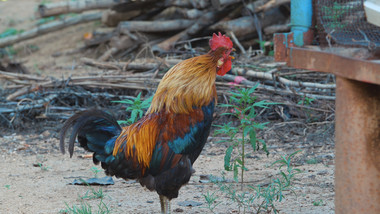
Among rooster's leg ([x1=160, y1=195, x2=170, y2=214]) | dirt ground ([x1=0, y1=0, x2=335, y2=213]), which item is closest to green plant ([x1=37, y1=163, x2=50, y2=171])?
dirt ground ([x1=0, y1=0, x2=335, y2=213])

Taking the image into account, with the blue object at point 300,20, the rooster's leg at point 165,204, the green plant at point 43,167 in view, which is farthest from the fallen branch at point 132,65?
the blue object at point 300,20

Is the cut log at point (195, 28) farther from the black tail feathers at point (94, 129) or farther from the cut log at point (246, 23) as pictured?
the black tail feathers at point (94, 129)

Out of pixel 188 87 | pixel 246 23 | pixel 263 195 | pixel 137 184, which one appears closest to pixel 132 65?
pixel 246 23

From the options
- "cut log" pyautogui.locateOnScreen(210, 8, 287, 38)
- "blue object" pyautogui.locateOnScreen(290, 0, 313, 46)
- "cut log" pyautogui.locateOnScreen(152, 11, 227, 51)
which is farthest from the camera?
"cut log" pyautogui.locateOnScreen(152, 11, 227, 51)

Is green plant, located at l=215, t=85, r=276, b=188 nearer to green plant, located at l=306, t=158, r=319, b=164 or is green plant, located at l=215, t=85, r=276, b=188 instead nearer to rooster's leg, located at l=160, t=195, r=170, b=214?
rooster's leg, located at l=160, t=195, r=170, b=214

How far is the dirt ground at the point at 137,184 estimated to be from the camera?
3.96 m

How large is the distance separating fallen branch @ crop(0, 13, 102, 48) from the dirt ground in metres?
4.38

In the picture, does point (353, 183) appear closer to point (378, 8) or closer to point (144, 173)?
point (378, 8)

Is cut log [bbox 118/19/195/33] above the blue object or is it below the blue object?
above

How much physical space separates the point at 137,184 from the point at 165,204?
0.97 metres

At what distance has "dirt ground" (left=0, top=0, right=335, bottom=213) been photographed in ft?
13.0

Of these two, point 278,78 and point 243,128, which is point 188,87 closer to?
point 243,128

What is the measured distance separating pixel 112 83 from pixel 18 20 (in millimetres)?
6322

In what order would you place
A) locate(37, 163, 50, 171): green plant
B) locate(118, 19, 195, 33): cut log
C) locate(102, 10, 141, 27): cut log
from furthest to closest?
1. locate(102, 10, 141, 27): cut log
2. locate(118, 19, 195, 33): cut log
3. locate(37, 163, 50, 171): green plant
